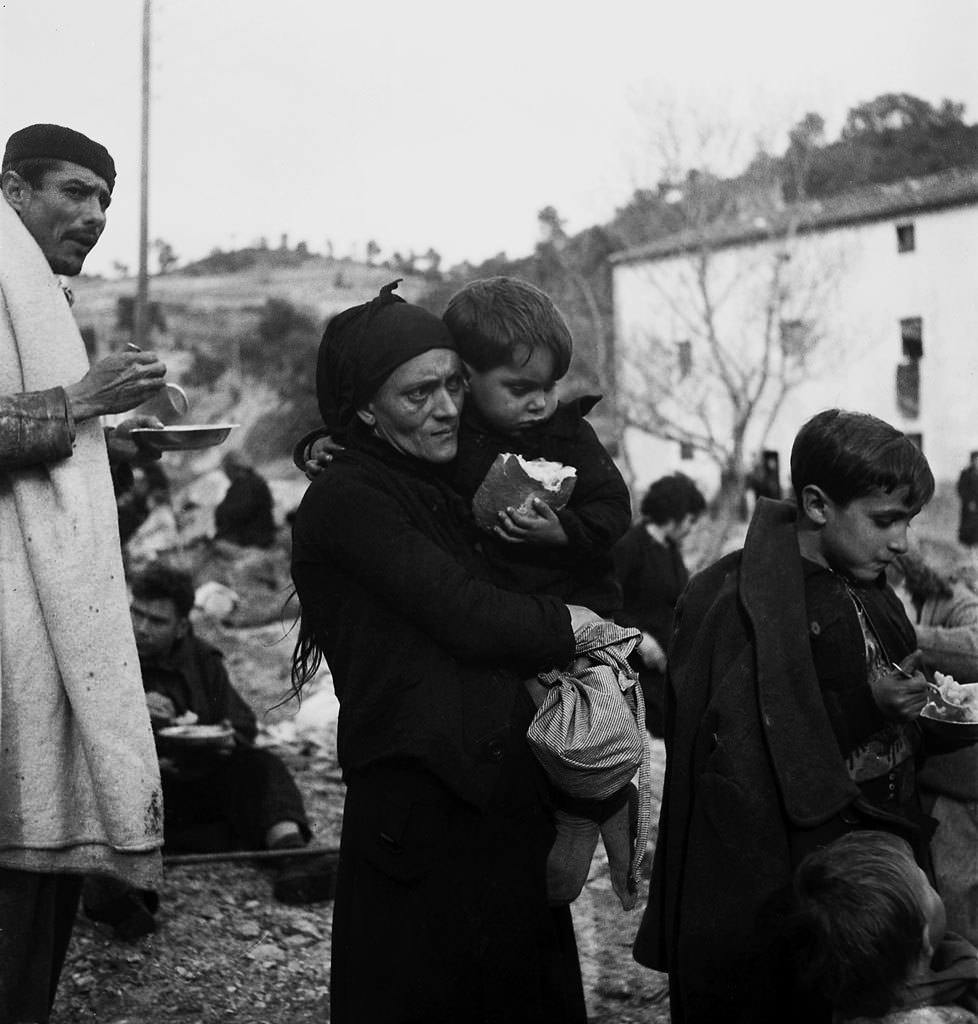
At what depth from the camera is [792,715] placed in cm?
257

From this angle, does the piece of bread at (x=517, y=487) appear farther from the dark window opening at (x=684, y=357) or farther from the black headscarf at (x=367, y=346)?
the dark window opening at (x=684, y=357)

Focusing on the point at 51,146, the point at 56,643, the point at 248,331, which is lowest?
the point at 56,643

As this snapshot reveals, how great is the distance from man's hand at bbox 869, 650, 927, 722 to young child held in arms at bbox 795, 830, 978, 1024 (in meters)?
0.27

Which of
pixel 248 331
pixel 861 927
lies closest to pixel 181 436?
pixel 861 927

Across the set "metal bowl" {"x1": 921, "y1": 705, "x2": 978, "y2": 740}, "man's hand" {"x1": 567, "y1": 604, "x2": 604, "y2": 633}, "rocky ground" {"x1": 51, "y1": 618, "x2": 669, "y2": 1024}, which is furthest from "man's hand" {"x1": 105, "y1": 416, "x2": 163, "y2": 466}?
"metal bowl" {"x1": 921, "y1": 705, "x2": 978, "y2": 740}

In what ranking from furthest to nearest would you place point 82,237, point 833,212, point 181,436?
1. point 833,212
2. point 181,436
3. point 82,237

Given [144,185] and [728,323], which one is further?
[728,323]

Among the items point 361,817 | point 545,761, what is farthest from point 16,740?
point 545,761

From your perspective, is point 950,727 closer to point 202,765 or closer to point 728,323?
point 202,765

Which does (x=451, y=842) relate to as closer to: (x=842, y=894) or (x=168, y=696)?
(x=842, y=894)

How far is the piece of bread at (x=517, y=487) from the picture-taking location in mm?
2305

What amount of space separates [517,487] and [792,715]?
79cm

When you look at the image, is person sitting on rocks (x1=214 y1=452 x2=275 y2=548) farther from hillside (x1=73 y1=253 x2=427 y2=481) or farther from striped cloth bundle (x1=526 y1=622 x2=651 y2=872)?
hillside (x1=73 y1=253 x2=427 y2=481)

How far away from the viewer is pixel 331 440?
8.31 ft
